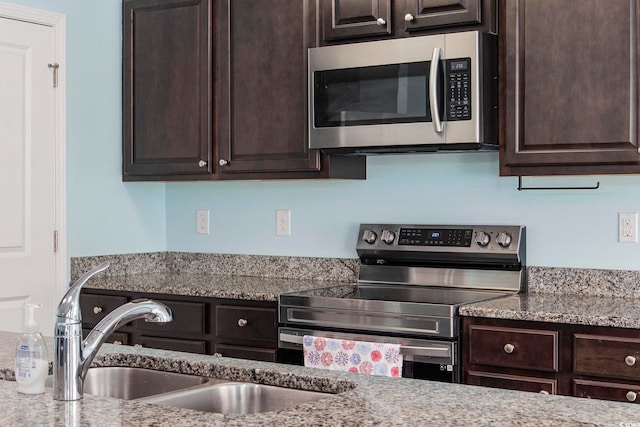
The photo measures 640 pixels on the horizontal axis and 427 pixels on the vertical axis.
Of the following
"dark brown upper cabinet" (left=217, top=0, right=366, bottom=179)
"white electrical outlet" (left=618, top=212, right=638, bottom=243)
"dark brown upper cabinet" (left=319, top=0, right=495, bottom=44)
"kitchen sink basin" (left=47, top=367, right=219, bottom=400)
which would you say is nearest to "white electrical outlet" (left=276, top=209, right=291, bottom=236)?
"dark brown upper cabinet" (left=217, top=0, right=366, bottom=179)

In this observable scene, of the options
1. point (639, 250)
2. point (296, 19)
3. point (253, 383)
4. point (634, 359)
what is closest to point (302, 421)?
point (253, 383)

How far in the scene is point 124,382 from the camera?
2.11 metres

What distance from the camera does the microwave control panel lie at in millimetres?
3158

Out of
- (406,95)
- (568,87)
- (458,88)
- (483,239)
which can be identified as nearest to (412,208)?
(483,239)

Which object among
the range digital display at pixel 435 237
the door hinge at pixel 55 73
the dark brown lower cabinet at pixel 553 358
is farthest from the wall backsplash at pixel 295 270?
the door hinge at pixel 55 73

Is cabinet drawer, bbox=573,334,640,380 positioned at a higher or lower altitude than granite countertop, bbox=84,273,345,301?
lower

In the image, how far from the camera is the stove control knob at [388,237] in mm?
3727

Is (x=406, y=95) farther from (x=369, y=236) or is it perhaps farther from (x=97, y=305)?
(x=97, y=305)

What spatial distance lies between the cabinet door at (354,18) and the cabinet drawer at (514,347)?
1270 millimetres

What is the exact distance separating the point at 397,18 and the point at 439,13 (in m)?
0.19

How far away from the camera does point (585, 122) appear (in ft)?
9.84

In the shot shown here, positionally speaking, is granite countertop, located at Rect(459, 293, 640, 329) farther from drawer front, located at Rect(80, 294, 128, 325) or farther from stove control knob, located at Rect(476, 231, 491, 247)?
drawer front, located at Rect(80, 294, 128, 325)

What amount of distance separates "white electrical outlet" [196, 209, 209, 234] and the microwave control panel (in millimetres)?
1683

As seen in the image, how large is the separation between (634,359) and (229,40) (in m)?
2.24
